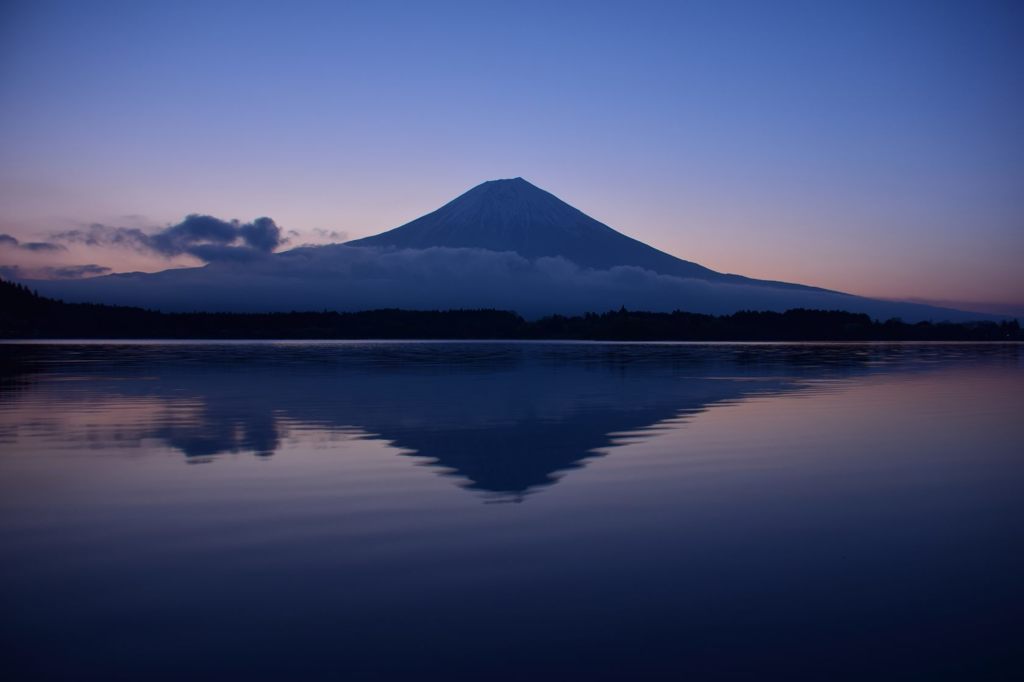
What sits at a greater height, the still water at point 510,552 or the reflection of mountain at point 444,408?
the reflection of mountain at point 444,408

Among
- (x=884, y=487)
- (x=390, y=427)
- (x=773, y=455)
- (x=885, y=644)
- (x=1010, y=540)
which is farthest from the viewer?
(x=390, y=427)

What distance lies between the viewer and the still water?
4543 millimetres

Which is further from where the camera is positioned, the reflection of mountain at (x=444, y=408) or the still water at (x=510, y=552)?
the reflection of mountain at (x=444, y=408)

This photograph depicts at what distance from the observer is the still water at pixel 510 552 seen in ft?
14.9

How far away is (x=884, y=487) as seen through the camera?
9367 mm

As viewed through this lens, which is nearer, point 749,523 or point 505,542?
point 505,542

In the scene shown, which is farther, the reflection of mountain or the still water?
the reflection of mountain

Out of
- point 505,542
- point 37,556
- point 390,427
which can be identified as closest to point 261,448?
point 390,427

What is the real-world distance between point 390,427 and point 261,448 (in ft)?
10.2

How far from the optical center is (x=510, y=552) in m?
6.44

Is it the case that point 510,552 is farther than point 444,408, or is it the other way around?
point 444,408

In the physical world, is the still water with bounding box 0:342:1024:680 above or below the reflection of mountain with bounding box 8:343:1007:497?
below

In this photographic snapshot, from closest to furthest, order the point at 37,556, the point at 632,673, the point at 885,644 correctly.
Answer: the point at 632,673, the point at 885,644, the point at 37,556

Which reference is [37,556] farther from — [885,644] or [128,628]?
[885,644]
